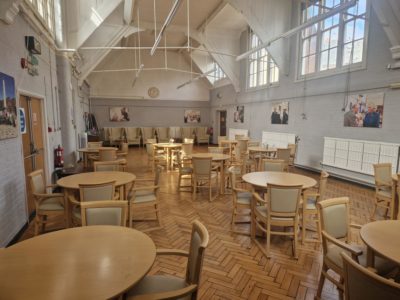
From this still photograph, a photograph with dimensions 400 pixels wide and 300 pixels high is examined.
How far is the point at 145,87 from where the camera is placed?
13.6 metres

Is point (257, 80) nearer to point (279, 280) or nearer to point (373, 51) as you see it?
point (373, 51)

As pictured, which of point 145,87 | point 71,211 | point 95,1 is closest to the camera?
point 71,211

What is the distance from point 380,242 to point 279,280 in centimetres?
106

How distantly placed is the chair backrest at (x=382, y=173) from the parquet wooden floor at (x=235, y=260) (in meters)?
0.60

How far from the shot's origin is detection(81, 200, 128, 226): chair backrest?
1.96 meters

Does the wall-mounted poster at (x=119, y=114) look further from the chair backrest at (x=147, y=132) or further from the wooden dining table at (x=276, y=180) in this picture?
the wooden dining table at (x=276, y=180)

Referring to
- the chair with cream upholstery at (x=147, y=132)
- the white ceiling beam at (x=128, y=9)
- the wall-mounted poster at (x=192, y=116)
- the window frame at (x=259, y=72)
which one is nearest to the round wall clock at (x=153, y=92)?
the chair with cream upholstery at (x=147, y=132)

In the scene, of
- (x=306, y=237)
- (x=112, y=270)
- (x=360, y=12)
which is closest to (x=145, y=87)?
(x=360, y=12)

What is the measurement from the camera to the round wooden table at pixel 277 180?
2.93 m

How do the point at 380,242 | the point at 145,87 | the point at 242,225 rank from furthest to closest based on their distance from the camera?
the point at 145,87 → the point at 242,225 → the point at 380,242

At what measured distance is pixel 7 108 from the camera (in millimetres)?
2947

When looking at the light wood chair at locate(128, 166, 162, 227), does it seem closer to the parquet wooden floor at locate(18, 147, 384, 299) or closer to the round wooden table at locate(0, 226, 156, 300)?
the parquet wooden floor at locate(18, 147, 384, 299)

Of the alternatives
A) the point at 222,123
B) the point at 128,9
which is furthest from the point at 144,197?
the point at 222,123

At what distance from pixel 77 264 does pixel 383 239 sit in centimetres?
192
